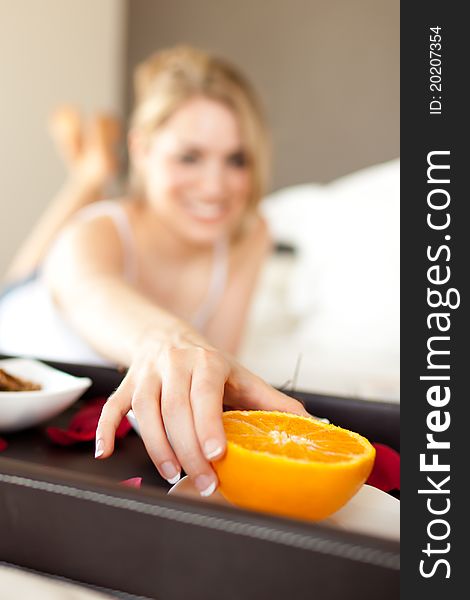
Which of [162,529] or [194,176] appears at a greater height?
[194,176]

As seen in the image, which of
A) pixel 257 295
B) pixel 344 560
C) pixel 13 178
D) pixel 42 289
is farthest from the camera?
pixel 13 178

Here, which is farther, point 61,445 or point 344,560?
point 61,445

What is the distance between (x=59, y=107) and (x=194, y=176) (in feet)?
3.56

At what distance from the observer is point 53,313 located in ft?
3.71

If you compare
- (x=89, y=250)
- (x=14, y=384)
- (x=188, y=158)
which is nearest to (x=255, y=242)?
(x=188, y=158)

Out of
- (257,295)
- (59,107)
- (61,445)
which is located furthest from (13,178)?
(61,445)

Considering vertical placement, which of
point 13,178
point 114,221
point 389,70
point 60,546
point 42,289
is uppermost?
point 389,70

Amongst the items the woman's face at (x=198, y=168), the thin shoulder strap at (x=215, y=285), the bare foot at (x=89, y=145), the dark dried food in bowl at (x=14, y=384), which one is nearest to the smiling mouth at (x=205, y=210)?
the woman's face at (x=198, y=168)

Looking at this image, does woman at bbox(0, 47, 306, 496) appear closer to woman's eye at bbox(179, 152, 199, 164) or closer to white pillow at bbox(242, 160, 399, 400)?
woman's eye at bbox(179, 152, 199, 164)

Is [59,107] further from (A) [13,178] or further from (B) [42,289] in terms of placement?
(B) [42,289]

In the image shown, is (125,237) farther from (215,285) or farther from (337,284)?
(337,284)

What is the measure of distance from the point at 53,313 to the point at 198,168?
0.41 meters

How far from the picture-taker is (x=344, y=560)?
0.27 m

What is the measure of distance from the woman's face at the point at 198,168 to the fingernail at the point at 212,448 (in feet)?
3.41
